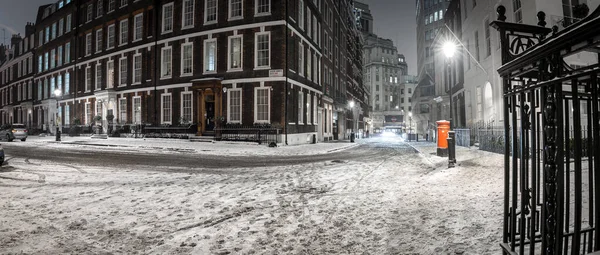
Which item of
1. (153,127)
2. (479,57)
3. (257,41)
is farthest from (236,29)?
(479,57)

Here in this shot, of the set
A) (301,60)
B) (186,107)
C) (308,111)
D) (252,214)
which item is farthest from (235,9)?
(252,214)

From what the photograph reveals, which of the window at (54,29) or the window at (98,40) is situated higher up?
the window at (54,29)

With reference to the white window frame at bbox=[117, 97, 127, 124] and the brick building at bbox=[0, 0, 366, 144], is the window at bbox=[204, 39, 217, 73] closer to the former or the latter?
the brick building at bbox=[0, 0, 366, 144]

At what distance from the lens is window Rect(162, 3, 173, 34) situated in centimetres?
2584

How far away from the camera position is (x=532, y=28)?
2.57m

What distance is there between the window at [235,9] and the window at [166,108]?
8.52 m

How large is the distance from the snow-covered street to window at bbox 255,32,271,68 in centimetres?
1555

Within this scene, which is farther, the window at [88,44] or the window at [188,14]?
the window at [88,44]

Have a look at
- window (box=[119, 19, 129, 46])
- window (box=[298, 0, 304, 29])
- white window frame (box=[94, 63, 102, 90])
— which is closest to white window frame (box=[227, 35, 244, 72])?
window (box=[298, 0, 304, 29])

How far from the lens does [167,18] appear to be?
26.2m

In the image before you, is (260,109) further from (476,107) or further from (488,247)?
(488,247)

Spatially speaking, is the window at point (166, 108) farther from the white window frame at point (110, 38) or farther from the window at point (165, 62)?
the white window frame at point (110, 38)

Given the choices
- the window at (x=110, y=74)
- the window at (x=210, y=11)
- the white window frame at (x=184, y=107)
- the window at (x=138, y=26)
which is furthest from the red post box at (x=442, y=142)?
the window at (x=110, y=74)

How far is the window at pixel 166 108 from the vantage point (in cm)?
2553
